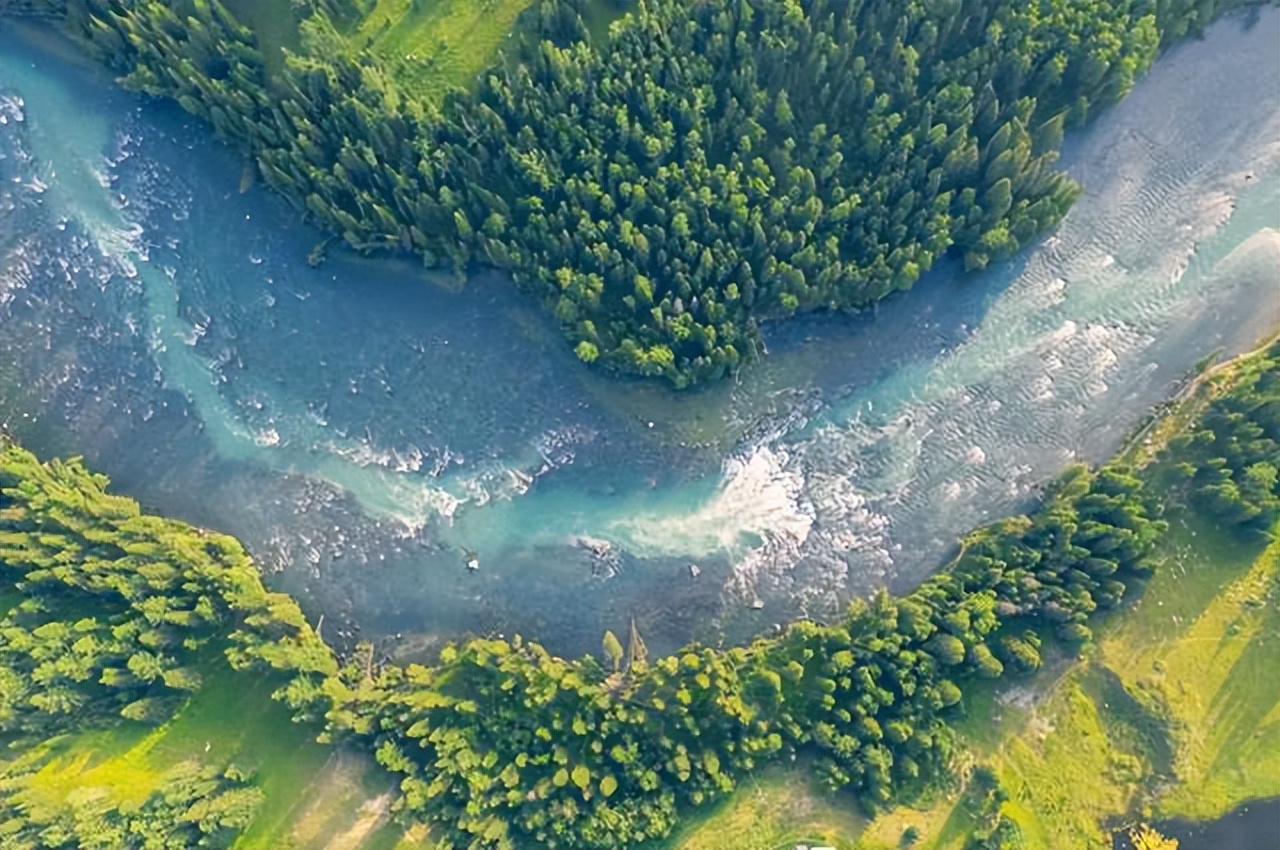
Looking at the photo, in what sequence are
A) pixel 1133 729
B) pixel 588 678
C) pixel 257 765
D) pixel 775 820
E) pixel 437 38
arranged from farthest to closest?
pixel 437 38
pixel 1133 729
pixel 257 765
pixel 588 678
pixel 775 820

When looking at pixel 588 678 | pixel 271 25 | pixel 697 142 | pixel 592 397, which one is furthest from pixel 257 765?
pixel 271 25

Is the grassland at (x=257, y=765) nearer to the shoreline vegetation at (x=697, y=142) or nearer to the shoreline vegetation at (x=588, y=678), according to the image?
the shoreline vegetation at (x=588, y=678)

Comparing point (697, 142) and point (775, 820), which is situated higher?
point (697, 142)

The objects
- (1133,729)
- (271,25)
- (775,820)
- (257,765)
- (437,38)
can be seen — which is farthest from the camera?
(271,25)

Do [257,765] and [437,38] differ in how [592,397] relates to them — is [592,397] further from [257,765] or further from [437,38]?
[257,765]

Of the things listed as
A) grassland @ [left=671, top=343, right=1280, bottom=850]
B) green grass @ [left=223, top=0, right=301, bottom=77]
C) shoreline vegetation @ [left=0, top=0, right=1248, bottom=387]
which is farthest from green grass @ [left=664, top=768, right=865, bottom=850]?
green grass @ [left=223, top=0, right=301, bottom=77]

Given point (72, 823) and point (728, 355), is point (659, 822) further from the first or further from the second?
point (72, 823)

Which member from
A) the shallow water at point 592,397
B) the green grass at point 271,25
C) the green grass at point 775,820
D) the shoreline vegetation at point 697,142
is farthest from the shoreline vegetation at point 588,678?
the green grass at point 271,25
